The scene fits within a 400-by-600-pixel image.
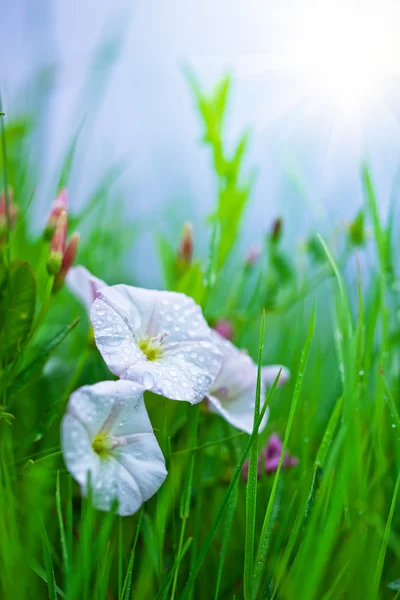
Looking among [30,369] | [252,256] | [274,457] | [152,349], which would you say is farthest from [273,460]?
[252,256]

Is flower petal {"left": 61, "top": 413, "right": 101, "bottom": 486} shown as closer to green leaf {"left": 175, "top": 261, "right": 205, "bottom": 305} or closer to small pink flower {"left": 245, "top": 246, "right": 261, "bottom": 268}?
green leaf {"left": 175, "top": 261, "right": 205, "bottom": 305}

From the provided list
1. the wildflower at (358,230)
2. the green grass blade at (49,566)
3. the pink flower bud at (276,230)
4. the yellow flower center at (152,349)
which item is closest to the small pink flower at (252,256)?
the pink flower bud at (276,230)

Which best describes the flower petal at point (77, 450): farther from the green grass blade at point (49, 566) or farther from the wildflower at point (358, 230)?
the wildflower at point (358, 230)

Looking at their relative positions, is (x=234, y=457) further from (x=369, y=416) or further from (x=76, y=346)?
(x=76, y=346)

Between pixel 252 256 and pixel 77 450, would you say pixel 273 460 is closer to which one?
pixel 77 450

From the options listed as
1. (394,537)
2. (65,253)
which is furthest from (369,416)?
(65,253)

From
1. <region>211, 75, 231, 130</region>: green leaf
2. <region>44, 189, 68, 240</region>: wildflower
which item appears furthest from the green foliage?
<region>44, 189, 68, 240</region>: wildflower

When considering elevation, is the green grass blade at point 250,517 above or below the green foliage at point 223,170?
below
